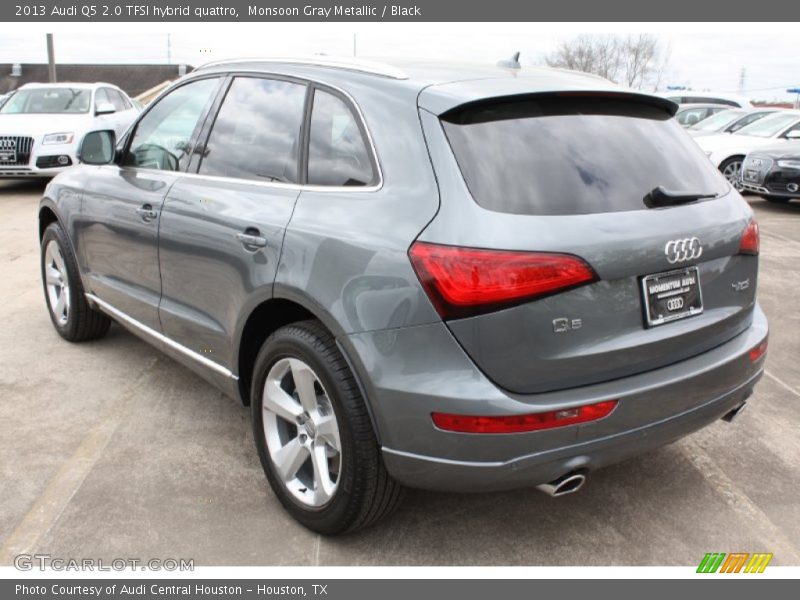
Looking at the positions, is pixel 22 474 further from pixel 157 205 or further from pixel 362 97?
pixel 362 97

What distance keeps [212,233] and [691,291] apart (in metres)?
1.92

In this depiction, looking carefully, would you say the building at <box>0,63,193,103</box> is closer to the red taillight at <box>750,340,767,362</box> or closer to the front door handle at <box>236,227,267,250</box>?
the front door handle at <box>236,227,267,250</box>

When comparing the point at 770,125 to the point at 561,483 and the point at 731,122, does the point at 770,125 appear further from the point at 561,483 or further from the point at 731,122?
the point at 561,483

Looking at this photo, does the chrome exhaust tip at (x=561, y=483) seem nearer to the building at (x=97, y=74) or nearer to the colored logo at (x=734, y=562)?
the colored logo at (x=734, y=562)

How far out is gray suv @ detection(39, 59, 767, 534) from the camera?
7.67ft

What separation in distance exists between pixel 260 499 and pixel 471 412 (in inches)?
49.2

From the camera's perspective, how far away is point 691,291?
2.65 m

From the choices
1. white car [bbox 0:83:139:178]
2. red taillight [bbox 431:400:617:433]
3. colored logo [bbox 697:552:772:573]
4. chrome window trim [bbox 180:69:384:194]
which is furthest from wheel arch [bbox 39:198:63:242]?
white car [bbox 0:83:139:178]

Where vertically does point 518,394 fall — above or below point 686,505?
above

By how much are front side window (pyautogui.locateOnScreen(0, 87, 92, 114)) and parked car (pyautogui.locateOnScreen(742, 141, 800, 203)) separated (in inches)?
415

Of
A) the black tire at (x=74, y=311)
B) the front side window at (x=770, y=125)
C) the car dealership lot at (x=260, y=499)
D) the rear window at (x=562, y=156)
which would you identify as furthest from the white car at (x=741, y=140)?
the black tire at (x=74, y=311)

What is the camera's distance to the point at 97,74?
2095 inches

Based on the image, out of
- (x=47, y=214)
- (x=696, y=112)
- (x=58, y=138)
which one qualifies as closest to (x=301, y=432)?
(x=47, y=214)

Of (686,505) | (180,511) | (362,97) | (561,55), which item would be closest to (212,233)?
(362,97)
